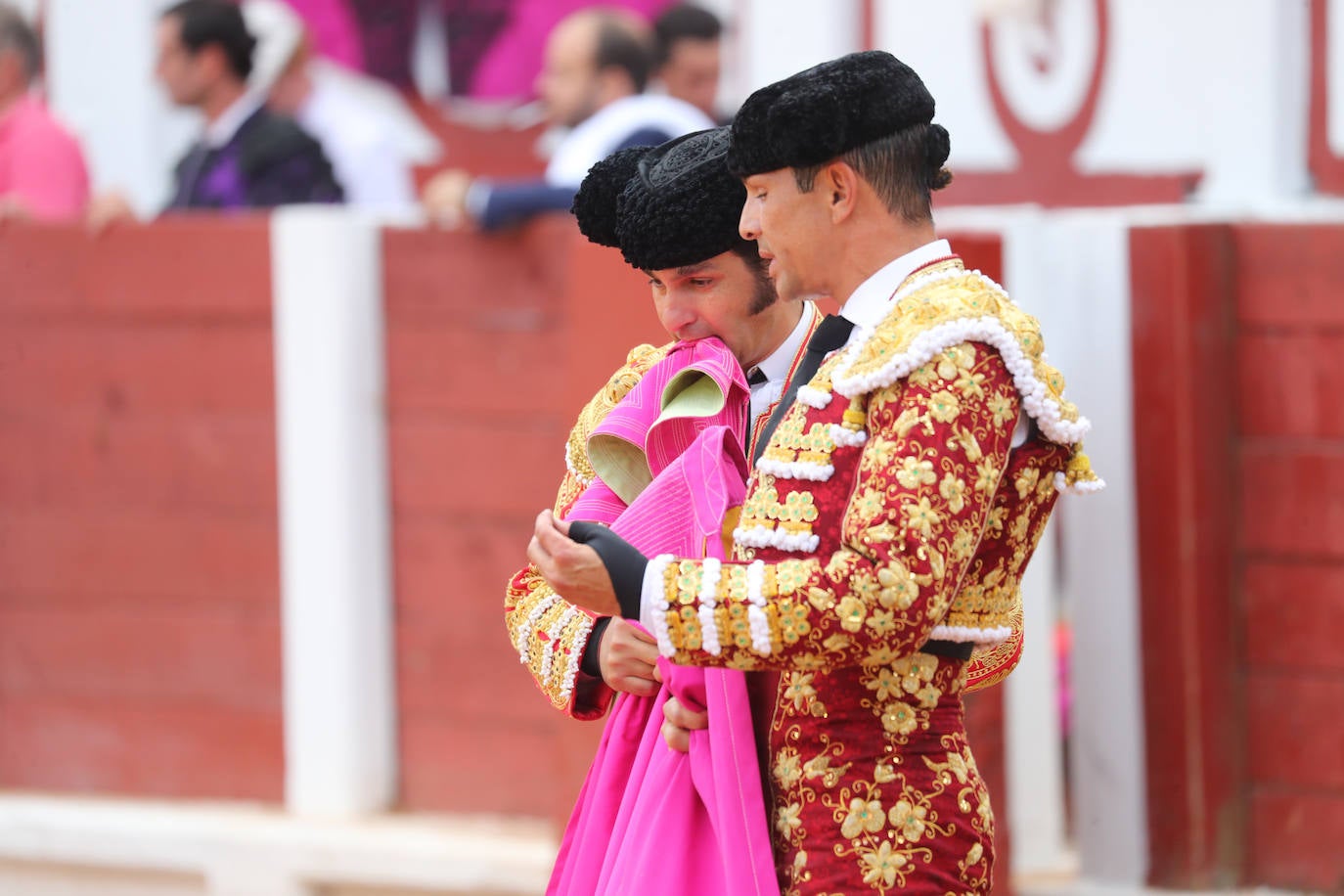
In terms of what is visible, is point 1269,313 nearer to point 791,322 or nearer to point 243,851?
point 791,322

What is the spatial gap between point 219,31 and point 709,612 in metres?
3.54

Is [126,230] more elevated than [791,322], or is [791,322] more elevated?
[126,230]

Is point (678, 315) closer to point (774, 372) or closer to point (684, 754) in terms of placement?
point (774, 372)

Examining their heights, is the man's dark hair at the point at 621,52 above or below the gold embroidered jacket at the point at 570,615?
above

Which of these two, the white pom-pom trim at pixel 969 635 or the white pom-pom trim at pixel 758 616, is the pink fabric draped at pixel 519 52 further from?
the white pom-pom trim at pixel 758 616

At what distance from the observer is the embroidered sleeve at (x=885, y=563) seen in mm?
1787

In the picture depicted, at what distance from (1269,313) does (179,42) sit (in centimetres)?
259

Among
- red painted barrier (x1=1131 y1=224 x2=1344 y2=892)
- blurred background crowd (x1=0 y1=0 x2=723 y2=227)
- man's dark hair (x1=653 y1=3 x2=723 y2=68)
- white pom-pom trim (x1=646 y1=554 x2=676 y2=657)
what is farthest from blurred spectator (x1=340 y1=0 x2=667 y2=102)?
white pom-pom trim (x1=646 y1=554 x2=676 y2=657)

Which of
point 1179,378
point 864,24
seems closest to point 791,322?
point 1179,378

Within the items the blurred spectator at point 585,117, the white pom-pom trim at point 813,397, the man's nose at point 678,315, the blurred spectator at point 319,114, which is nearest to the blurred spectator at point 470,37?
the blurred spectator at point 319,114

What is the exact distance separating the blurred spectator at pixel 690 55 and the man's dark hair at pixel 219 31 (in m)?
0.95

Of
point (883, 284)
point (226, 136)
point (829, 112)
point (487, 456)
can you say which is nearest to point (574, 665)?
point (883, 284)

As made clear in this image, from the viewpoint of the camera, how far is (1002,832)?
3.91 m

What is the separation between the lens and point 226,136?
4.91 meters
